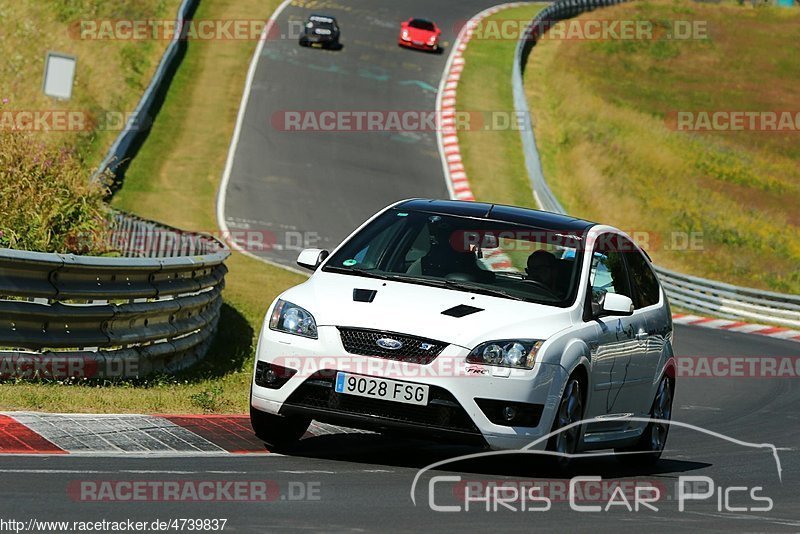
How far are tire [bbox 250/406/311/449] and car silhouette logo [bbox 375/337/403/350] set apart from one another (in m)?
0.85

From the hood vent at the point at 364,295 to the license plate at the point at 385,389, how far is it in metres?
0.55

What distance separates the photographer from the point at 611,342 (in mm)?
9148

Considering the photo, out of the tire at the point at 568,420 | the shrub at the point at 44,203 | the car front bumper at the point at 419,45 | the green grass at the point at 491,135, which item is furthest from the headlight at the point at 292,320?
the car front bumper at the point at 419,45

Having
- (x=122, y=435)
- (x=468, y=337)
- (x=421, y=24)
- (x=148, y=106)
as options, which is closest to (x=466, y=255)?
(x=468, y=337)

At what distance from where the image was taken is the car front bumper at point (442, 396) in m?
7.96

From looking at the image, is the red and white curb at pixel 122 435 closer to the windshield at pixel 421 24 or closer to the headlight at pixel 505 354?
the headlight at pixel 505 354

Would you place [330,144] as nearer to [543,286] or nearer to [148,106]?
[148,106]

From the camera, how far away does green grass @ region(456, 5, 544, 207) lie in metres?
35.5

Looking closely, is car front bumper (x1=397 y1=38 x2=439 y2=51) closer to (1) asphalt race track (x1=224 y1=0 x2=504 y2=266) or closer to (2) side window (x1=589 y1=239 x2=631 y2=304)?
(1) asphalt race track (x1=224 y1=0 x2=504 y2=266)

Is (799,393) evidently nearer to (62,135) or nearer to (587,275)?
(587,275)

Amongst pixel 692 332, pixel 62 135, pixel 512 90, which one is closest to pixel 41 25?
pixel 62 135

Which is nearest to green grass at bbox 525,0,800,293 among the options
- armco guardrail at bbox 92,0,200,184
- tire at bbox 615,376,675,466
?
armco guardrail at bbox 92,0,200,184

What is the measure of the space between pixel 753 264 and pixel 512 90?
1107 centimetres

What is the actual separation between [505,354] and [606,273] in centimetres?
182
